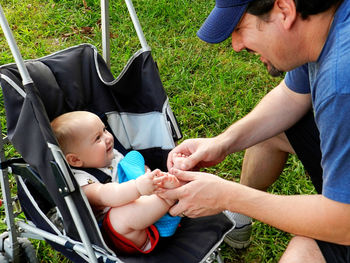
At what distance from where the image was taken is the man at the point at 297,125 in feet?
5.35

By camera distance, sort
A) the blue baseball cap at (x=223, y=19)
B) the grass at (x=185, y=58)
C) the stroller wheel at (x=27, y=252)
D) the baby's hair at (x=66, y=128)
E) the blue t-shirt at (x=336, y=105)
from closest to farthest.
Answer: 1. the blue t-shirt at (x=336, y=105)
2. the blue baseball cap at (x=223, y=19)
3. the baby's hair at (x=66, y=128)
4. the stroller wheel at (x=27, y=252)
5. the grass at (x=185, y=58)

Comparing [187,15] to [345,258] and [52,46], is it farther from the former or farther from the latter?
[345,258]

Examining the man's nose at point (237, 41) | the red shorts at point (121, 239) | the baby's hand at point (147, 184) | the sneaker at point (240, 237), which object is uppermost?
the man's nose at point (237, 41)

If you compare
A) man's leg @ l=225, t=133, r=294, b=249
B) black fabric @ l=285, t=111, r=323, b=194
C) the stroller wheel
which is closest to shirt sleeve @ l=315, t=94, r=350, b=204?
black fabric @ l=285, t=111, r=323, b=194

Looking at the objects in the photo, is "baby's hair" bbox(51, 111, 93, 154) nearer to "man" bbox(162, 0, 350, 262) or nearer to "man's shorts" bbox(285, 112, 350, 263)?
"man" bbox(162, 0, 350, 262)

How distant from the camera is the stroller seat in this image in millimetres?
1888

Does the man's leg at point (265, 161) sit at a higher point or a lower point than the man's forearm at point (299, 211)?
lower

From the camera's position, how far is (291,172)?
3.23 meters

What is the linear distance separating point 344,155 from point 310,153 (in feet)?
2.17

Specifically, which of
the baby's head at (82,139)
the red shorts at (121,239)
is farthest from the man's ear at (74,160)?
the red shorts at (121,239)

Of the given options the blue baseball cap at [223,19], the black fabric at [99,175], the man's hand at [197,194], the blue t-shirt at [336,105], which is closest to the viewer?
the blue t-shirt at [336,105]

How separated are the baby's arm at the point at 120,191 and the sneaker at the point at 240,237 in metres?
0.94

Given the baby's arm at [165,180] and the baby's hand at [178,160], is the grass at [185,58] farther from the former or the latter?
the baby's arm at [165,180]

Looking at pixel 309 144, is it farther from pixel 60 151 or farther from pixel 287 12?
pixel 60 151
